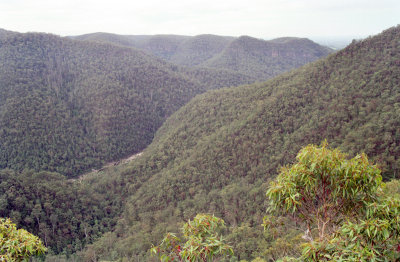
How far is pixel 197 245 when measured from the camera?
20.4ft

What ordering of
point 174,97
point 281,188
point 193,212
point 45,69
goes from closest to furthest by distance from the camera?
point 281,188
point 193,212
point 45,69
point 174,97

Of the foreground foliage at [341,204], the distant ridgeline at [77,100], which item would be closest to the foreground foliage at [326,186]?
the foreground foliage at [341,204]

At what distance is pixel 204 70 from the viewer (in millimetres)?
189250

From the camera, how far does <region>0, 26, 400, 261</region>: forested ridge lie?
41.2 metres

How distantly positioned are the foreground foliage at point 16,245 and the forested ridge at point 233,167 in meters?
27.3

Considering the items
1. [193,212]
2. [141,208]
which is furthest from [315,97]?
[141,208]

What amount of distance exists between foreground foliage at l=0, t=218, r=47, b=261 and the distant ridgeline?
89.9 meters

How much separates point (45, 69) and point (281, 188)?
153m

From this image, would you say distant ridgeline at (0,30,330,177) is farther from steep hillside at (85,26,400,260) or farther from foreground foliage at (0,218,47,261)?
foreground foliage at (0,218,47,261)

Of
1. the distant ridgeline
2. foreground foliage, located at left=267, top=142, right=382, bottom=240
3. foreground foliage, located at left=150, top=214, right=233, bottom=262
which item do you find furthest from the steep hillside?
the distant ridgeline

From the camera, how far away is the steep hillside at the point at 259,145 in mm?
40219

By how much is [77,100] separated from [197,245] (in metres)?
129

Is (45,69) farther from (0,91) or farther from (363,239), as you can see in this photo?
(363,239)

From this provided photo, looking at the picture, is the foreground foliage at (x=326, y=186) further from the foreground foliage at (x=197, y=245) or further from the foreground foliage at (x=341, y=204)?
the foreground foliage at (x=197, y=245)
